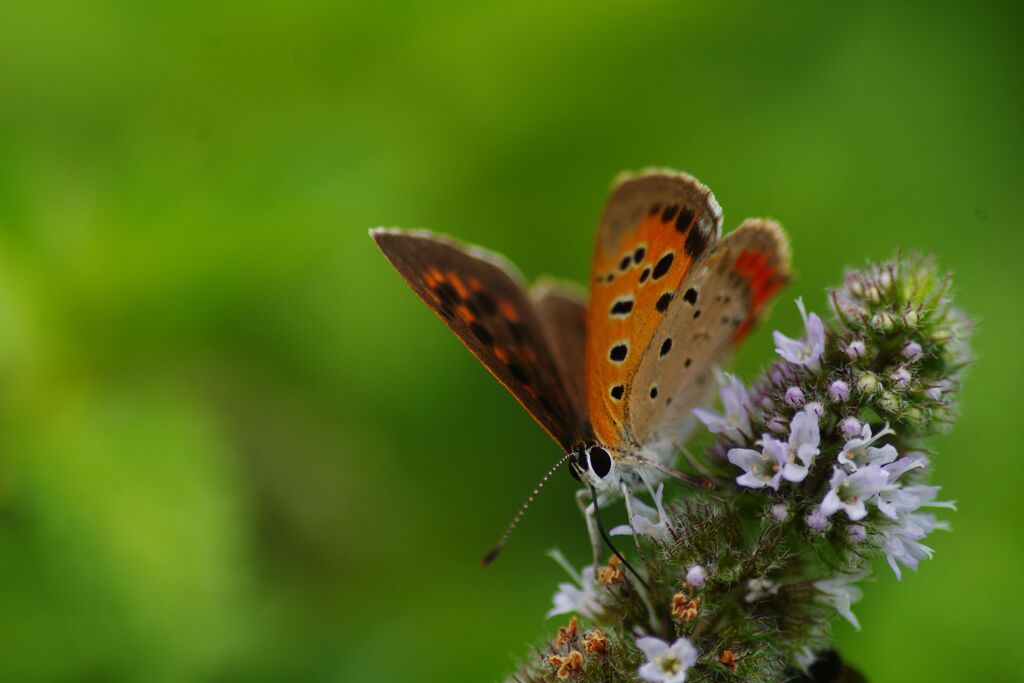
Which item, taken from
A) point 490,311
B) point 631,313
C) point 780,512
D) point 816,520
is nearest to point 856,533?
point 816,520

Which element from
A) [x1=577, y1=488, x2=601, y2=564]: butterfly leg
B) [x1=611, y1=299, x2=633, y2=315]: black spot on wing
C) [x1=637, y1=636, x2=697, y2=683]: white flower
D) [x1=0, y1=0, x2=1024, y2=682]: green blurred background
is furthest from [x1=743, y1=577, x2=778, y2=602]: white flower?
[x1=0, y1=0, x2=1024, y2=682]: green blurred background

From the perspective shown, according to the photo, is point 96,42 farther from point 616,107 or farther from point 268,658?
point 268,658

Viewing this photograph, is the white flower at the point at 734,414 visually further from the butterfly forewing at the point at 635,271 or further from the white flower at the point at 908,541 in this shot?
the white flower at the point at 908,541

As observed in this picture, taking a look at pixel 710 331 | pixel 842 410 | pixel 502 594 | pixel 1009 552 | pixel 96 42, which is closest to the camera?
pixel 842 410

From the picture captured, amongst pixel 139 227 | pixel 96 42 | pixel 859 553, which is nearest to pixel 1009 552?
pixel 859 553

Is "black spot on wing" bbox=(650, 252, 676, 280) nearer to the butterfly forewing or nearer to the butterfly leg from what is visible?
the butterfly forewing

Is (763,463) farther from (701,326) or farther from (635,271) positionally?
(635,271)
